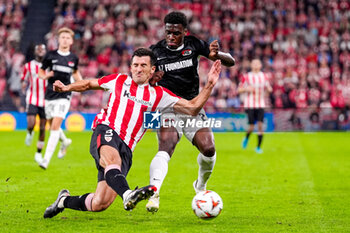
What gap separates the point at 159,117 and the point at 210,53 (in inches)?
38.9

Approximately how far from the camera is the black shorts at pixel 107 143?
20.0 feet

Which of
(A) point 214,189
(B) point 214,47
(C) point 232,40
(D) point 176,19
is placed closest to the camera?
(B) point 214,47

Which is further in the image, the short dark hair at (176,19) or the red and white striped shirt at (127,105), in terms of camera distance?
the short dark hair at (176,19)

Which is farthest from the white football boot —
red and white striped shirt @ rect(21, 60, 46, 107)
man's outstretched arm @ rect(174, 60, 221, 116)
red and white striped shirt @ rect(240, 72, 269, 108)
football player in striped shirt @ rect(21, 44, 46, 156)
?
man's outstretched arm @ rect(174, 60, 221, 116)

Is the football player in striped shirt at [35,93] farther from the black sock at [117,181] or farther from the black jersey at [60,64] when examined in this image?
the black sock at [117,181]

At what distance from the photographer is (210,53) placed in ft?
22.8

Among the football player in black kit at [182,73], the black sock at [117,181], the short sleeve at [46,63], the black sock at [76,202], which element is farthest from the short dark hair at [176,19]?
the short sleeve at [46,63]

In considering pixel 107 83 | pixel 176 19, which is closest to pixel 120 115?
pixel 107 83

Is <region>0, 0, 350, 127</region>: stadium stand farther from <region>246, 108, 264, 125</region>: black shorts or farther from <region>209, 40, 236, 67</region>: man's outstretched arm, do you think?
<region>209, 40, 236, 67</region>: man's outstretched arm

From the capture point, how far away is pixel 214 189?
8.91 meters

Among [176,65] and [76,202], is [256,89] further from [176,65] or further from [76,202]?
[76,202]

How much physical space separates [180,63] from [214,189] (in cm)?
240

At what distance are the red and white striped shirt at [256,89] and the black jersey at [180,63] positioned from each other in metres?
7.96

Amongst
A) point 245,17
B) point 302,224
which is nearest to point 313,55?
point 245,17
